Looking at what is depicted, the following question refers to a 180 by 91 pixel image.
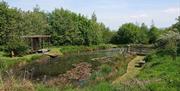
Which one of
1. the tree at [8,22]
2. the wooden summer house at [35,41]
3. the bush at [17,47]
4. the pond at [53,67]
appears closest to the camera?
the pond at [53,67]

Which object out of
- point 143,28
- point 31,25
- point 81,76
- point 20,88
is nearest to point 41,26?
point 31,25

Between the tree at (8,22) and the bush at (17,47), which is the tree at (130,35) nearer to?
the tree at (8,22)

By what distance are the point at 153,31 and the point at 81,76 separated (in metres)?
69.3

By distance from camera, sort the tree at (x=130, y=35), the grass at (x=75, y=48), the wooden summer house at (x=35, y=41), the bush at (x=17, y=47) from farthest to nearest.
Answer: the tree at (x=130, y=35), the grass at (x=75, y=48), the wooden summer house at (x=35, y=41), the bush at (x=17, y=47)

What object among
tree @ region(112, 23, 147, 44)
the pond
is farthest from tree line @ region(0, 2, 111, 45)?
the pond

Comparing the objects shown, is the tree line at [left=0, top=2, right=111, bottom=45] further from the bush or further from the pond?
the pond

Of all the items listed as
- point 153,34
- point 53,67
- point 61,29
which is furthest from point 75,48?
point 153,34

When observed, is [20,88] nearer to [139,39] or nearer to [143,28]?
[139,39]

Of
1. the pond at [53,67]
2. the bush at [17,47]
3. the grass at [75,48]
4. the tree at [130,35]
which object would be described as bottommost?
the pond at [53,67]

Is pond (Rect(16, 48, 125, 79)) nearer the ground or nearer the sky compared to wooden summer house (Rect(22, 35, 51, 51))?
nearer the ground

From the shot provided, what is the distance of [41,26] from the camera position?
73.3 meters

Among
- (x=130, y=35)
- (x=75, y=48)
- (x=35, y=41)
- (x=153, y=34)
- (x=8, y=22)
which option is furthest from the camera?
(x=153, y=34)

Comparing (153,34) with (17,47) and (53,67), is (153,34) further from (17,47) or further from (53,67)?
(53,67)

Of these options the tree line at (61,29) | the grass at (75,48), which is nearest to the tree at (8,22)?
the tree line at (61,29)
